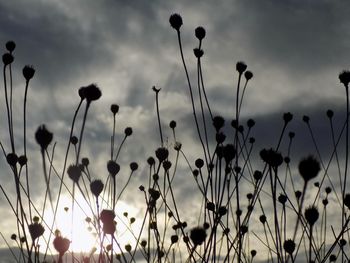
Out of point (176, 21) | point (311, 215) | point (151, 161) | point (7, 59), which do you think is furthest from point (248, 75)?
point (311, 215)

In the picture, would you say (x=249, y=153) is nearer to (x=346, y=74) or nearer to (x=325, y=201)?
(x=346, y=74)

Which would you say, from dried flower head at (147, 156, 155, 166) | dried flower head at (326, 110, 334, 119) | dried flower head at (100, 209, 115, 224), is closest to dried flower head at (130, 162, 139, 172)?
dried flower head at (147, 156, 155, 166)

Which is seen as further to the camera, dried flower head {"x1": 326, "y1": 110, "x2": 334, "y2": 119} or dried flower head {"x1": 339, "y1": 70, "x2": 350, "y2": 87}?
dried flower head {"x1": 326, "y1": 110, "x2": 334, "y2": 119}

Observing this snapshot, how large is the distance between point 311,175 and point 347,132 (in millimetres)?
2156

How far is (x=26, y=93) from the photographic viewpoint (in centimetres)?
306

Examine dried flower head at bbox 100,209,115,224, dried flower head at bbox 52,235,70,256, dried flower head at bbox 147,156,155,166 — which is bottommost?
dried flower head at bbox 52,235,70,256

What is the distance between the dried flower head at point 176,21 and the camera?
14.2ft

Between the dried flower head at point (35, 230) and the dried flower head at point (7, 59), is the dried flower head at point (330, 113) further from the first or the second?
the dried flower head at point (35, 230)

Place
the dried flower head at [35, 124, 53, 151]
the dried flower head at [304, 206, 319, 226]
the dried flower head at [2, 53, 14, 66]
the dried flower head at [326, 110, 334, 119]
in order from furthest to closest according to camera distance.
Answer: the dried flower head at [326, 110, 334, 119]
the dried flower head at [2, 53, 14, 66]
the dried flower head at [304, 206, 319, 226]
the dried flower head at [35, 124, 53, 151]

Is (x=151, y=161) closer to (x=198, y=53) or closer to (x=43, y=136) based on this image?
(x=198, y=53)

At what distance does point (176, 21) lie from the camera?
4.36 metres

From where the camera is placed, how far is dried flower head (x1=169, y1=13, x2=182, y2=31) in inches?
171

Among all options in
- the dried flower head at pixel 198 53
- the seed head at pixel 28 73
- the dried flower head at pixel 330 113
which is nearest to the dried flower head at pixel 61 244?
the seed head at pixel 28 73

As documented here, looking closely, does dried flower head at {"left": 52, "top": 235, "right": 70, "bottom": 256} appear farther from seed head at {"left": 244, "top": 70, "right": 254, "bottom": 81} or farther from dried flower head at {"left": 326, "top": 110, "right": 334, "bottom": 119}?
dried flower head at {"left": 326, "top": 110, "right": 334, "bottom": 119}
